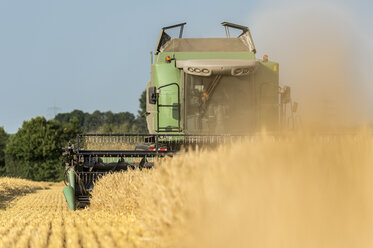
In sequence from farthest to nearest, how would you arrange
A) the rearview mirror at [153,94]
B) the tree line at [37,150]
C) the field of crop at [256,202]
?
the tree line at [37,150]
the rearview mirror at [153,94]
the field of crop at [256,202]

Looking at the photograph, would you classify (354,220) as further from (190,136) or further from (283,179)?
(190,136)

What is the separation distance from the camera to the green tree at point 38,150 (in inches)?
1873

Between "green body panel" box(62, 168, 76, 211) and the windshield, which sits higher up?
the windshield

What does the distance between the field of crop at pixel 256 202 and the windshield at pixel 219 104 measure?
3.89m

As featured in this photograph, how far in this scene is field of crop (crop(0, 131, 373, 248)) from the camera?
500 centimetres

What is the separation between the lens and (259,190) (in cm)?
Result: 521

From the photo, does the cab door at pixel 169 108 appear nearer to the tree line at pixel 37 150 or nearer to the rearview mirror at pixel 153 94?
the rearview mirror at pixel 153 94

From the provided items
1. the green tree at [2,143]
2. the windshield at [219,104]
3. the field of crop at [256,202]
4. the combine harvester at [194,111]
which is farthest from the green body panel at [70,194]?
the green tree at [2,143]

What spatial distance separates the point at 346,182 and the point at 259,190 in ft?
4.01

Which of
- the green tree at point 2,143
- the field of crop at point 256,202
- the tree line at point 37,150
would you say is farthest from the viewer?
the green tree at point 2,143

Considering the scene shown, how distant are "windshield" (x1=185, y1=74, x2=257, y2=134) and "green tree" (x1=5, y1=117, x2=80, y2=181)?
37740 mm

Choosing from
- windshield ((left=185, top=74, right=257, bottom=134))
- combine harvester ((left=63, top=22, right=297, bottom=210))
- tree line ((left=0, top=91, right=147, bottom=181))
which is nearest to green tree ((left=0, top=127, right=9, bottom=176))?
tree line ((left=0, top=91, right=147, bottom=181))

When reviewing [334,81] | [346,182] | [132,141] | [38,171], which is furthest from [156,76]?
[38,171]

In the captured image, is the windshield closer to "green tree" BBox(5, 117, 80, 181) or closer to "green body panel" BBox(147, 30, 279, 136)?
"green body panel" BBox(147, 30, 279, 136)
